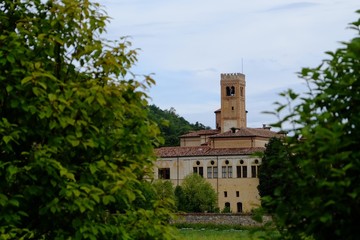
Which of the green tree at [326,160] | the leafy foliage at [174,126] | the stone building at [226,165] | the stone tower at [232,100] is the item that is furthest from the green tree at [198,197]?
the green tree at [326,160]

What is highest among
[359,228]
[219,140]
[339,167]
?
[219,140]

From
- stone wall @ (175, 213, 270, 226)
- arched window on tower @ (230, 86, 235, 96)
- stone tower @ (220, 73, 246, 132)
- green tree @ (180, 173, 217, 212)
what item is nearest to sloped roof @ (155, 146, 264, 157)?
green tree @ (180, 173, 217, 212)

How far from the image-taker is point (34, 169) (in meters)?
7.22

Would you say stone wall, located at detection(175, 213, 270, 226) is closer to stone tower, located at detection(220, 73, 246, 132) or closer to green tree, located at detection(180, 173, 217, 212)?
green tree, located at detection(180, 173, 217, 212)

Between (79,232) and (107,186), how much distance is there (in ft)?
1.43

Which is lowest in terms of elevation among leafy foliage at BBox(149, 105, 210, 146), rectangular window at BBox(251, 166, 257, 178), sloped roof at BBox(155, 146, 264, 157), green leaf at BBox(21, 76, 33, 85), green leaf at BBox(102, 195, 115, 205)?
green leaf at BBox(102, 195, 115, 205)

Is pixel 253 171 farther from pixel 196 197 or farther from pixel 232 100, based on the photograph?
pixel 232 100

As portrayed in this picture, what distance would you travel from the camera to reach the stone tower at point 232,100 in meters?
118

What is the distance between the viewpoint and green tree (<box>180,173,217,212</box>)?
80.4 metres

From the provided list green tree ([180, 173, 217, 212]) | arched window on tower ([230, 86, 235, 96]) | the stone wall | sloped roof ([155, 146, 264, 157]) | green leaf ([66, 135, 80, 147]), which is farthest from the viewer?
arched window on tower ([230, 86, 235, 96])

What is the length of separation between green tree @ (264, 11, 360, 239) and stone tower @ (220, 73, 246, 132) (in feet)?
362

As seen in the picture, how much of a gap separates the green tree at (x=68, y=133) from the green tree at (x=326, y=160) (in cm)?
203

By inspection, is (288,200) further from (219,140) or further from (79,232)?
(219,140)

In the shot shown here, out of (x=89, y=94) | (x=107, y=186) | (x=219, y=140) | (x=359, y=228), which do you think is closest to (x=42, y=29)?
(x=89, y=94)
